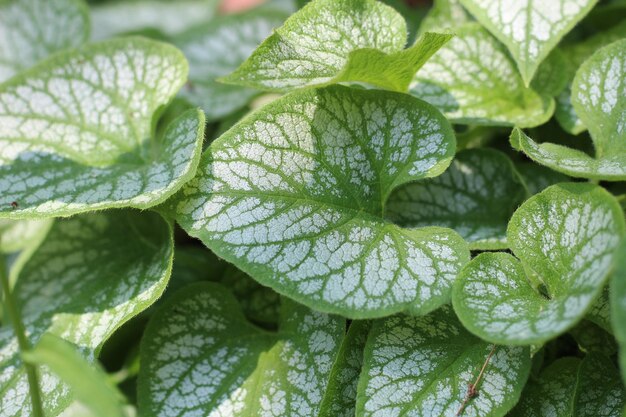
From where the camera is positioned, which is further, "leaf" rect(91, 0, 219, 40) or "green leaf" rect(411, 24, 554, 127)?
"leaf" rect(91, 0, 219, 40)

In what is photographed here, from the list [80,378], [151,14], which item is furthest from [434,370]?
[151,14]

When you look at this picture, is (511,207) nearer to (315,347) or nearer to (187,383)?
(315,347)

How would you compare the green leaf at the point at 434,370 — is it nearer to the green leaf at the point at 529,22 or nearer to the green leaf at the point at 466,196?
the green leaf at the point at 466,196

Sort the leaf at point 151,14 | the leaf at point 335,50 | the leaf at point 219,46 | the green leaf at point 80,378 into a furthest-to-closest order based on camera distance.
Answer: the leaf at point 151,14 → the leaf at point 219,46 → the leaf at point 335,50 → the green leaf at point 80,378

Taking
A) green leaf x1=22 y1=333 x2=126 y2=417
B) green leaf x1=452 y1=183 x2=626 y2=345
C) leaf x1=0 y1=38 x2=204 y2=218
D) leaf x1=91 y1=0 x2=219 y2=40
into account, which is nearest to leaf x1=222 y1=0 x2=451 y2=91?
leaf x1=0 y1=38 x2=204 y2=218

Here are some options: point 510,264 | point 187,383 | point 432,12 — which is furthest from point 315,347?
point 432,12

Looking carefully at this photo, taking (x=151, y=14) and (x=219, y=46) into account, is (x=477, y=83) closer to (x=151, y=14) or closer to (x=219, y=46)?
(x=219, y=46)

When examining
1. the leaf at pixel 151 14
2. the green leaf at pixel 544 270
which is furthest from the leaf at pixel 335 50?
the leaf at pixel 151 14

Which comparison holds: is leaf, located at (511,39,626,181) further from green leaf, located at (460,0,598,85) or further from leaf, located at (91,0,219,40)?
leaf, located at (91,0,219,40)
